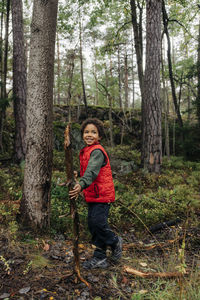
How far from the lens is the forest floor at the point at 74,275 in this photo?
212 cm

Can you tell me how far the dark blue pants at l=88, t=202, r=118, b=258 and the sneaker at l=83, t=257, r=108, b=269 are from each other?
0.19 ft

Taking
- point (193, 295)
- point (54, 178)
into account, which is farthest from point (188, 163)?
point (193, 295)

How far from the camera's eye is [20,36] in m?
7.75

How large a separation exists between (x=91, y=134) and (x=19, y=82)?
608 cm

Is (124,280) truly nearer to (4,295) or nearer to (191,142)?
(4,295)

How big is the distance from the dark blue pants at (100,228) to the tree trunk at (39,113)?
3.45 feet

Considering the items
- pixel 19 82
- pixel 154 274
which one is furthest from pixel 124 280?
pixel 19 82

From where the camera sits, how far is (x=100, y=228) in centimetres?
286

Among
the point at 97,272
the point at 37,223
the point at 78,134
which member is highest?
the point at 78,134

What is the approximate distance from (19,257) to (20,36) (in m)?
7.78

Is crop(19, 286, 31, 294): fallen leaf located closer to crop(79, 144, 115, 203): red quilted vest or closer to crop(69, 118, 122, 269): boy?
crop(69, 118, 122, 269): boy

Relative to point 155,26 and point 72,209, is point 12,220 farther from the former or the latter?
point 155,26

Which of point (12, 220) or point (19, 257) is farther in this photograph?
point (12, 220)

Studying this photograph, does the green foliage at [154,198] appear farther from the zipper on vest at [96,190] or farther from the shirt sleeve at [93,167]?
the shirt sleeve at [93,167]
